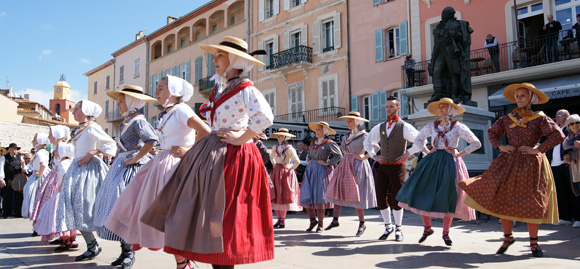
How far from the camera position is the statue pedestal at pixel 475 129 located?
9.12 metres

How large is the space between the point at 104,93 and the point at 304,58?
2576 cm

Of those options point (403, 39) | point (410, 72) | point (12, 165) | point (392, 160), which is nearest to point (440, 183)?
point (392, 160)

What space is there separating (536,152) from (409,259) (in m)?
1.86

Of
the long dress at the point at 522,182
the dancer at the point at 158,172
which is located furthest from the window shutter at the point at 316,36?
the dancer at the point at 158,172

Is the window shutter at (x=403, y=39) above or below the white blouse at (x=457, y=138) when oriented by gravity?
above

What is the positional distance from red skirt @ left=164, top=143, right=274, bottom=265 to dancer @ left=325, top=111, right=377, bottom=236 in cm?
420

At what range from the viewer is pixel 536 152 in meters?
5.34

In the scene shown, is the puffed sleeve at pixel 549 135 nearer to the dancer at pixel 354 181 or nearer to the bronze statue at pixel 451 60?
the dancer at pixel 354 181

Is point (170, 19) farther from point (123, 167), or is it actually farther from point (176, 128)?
point (176, 128)

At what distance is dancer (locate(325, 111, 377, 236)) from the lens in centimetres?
765

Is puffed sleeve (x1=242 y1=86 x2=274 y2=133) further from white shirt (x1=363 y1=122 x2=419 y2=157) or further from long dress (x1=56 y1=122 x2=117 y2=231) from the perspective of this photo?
white shirt (x1=363 y1=122 x2=419 y2=157)

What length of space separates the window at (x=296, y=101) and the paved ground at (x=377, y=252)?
17.7 meters

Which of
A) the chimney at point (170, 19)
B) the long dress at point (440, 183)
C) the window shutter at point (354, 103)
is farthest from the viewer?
the chimney at point (170, 19)

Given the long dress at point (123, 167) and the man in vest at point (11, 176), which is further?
the man in vest at point (11, 176)
